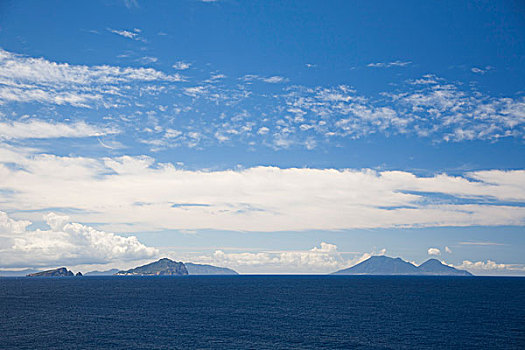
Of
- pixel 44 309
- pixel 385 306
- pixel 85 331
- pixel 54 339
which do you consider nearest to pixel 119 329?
pixel 85 331

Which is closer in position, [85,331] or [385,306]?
[85,331]

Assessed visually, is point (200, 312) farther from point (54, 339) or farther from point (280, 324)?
point (54, 339)

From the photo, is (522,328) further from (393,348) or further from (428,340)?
(393,348)

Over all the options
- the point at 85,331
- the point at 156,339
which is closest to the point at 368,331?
the point at 156,339

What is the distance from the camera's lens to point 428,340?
89.9 metres

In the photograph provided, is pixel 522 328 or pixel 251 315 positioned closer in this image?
pixel 522 328

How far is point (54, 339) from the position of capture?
90.3 meters

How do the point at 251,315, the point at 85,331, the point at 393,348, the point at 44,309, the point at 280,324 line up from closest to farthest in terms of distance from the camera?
the point at 393,348 < the point at 85,331 < the point at 280,324 < the point at 251,315 < the point at 44,309

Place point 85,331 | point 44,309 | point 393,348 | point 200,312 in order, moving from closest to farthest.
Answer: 1. point 393,348
2. point 85,331
3. point 200,312
4. point 44,309

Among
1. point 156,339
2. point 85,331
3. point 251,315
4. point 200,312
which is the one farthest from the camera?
point 200,312

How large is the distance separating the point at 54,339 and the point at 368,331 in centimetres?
7422

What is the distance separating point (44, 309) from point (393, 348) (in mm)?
123679

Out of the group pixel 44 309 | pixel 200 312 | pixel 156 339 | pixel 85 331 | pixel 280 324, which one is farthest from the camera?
pixel 44 309

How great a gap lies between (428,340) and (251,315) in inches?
2160
